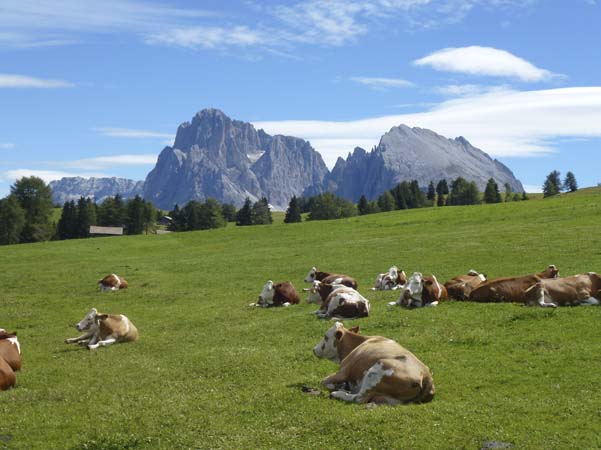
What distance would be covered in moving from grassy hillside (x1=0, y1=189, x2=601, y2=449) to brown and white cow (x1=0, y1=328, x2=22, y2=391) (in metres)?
0.42

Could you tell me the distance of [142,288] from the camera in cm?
3484

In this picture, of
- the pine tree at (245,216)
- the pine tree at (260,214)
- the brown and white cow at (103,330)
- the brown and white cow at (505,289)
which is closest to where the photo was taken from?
the brown and white cow at (103,330)

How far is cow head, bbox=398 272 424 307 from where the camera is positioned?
21578 millimetres

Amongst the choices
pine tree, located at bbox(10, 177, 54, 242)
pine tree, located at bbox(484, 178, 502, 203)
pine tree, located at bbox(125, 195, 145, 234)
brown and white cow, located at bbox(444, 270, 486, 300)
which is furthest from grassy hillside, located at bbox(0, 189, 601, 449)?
pine tree, located at bbox(484, 178, 502, 203)

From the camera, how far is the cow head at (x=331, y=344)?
1409 centimetres

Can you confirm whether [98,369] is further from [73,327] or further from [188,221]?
[188,221]

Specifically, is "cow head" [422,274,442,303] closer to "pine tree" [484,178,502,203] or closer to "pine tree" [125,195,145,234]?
"pine tree" [125,195,145,234]

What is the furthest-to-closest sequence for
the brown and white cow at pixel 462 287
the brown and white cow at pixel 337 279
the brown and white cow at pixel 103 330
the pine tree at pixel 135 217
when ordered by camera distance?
the pine tree at pixel 135 217, the brown and white cow at pixel 337 279, the brown and white cow at pixel 462 287, the brown and white cow at pixel 103 330

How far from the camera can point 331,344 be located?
14234 millimetres

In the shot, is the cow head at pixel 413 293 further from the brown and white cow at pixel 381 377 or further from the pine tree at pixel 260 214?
the pine tree at pixel 260 214

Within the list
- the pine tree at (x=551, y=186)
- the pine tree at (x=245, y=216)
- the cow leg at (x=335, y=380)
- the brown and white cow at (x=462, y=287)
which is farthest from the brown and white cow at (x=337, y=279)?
the pine tree at (x=551, y=186)

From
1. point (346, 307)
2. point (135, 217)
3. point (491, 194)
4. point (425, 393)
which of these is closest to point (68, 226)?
point (135, 217)

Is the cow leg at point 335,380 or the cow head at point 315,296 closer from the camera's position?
the cow leg at point 335,380

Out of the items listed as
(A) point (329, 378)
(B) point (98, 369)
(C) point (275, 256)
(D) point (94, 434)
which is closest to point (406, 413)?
(A) point (329, 378)
